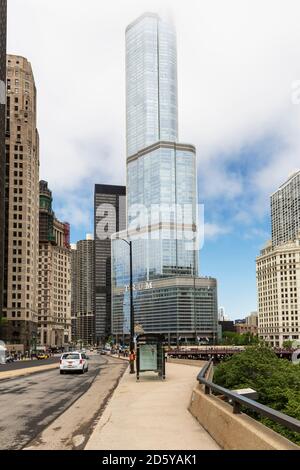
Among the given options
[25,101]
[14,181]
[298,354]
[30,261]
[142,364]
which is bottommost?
[298,354]

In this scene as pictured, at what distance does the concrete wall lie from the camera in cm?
675

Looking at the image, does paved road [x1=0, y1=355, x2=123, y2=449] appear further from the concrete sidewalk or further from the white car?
the white car

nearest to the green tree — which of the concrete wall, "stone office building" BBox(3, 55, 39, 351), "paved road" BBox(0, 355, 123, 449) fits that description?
the concrete wall

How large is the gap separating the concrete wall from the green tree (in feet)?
10.2

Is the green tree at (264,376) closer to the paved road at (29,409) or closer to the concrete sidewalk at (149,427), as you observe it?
the concrete sidewalk at (149,427)

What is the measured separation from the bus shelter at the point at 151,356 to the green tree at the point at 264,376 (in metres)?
3.51

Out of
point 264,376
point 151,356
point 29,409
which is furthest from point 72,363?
point 29,409

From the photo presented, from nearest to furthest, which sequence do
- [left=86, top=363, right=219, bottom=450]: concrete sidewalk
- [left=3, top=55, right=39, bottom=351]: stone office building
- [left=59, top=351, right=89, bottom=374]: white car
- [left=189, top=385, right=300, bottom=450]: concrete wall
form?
[left=189, top=385, right=300, bottom=450]: concrete wall
[left=86, top=363, right=219, bottom=450]: concrete sidewalk
[left=59, top=351, right=89, bottom=374]: white car
[left=3, top=55, right=39, bottom=351]: stone office building

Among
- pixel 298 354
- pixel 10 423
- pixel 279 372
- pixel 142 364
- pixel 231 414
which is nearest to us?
pixel 231 414

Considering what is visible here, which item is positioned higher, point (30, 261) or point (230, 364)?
point (30, 261)
